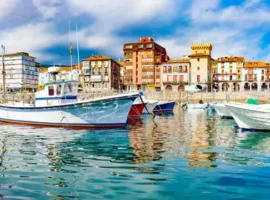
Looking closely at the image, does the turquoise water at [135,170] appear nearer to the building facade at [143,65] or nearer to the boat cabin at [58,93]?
the boat cabin at [58,93]

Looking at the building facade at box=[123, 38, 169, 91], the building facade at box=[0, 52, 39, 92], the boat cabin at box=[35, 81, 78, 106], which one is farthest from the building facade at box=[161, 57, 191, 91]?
the boat cabin at box=[35, 81, 78, 106]

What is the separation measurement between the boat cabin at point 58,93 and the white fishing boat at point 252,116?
11417mm

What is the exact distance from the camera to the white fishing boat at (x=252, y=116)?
18781 mm

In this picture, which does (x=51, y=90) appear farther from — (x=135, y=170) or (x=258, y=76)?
(x=258, y=76)

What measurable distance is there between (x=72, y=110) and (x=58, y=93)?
2684mm

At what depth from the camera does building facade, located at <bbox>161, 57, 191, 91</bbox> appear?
94125 millimetres

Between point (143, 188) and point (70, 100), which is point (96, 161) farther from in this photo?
point (70, 100)

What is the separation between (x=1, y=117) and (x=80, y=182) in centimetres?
2247

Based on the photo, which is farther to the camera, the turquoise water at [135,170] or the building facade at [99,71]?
the building facade at [99,71]

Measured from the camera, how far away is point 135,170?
Answer: 939cm

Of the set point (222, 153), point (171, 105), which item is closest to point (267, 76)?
point (171, 105)

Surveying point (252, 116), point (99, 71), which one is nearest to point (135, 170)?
point (252, 116)

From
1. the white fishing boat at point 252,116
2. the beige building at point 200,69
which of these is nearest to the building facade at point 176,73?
the beige building at point 200,69

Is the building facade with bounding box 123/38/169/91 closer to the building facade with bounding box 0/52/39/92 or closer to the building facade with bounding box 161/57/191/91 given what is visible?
the building facade with bounding box 161/57/191/91
